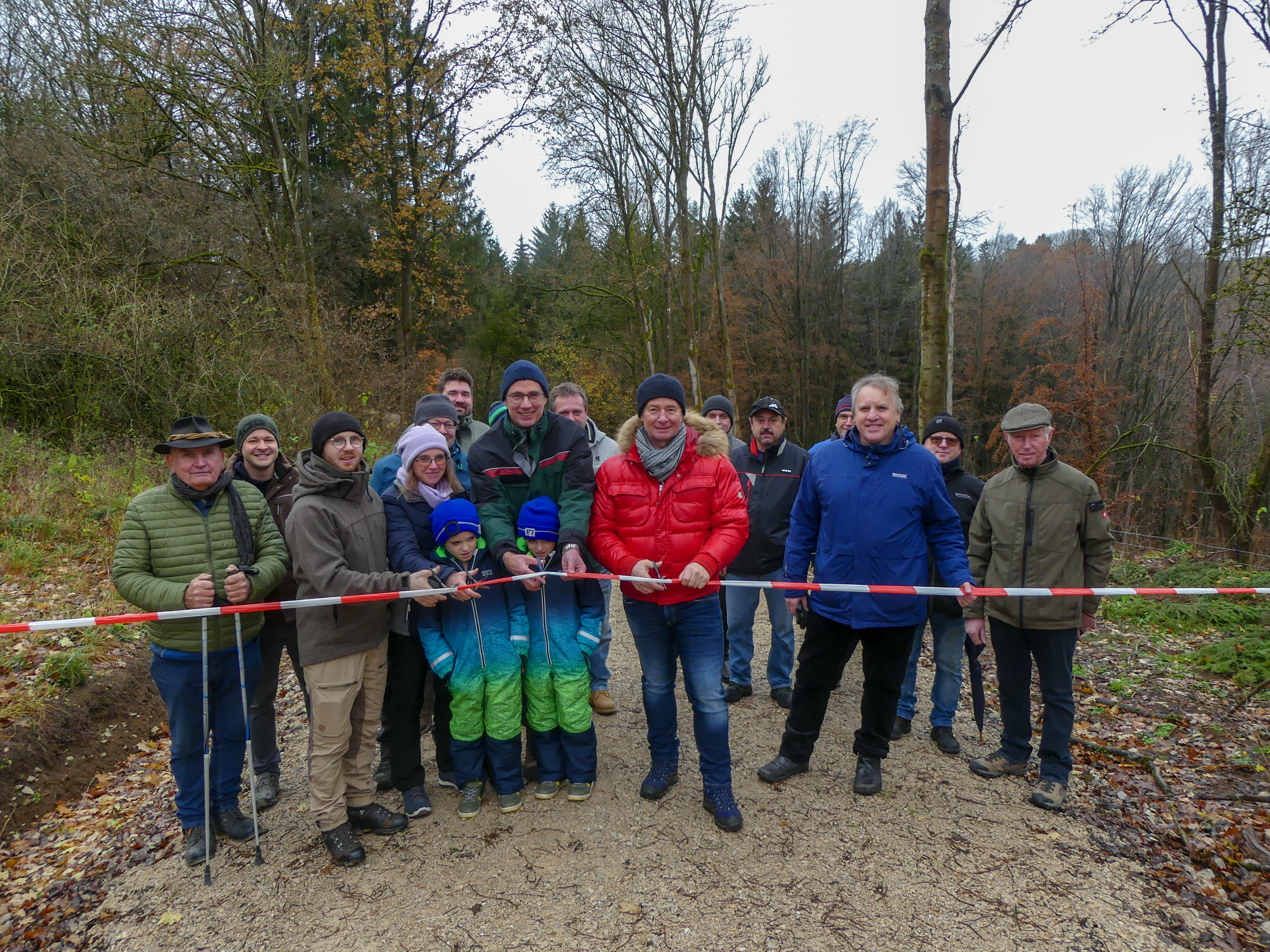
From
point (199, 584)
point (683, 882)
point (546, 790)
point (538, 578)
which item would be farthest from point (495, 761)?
point (199, 584)

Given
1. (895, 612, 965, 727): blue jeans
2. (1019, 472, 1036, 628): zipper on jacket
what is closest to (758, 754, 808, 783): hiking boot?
(895, 612, 965, 727): blue jeans

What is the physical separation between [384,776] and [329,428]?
222cm

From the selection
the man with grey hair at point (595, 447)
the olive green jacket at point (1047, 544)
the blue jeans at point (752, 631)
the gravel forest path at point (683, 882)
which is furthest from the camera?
the blue jeans at point (752, 631)

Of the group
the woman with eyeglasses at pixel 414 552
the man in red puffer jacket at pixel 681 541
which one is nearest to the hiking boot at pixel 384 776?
the woman with eyeglasses at pixel 414 552

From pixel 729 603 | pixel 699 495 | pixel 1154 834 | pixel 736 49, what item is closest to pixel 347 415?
pixel 699 495

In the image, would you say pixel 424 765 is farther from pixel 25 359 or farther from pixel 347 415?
pixel 25 359

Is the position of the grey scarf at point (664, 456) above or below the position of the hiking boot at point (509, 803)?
above

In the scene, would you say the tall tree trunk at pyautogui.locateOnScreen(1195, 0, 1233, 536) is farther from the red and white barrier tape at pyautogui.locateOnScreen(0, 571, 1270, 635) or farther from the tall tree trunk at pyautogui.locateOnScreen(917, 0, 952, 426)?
the red and white barrier tape at pyautogui.locateOnScreen(0, 571, 1270, 635)

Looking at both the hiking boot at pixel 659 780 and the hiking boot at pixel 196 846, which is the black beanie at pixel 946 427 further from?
the hiking boot at pixel 196 846

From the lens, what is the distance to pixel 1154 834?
3.44 m

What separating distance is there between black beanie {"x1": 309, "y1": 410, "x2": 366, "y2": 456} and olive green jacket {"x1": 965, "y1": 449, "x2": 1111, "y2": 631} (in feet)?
12.0

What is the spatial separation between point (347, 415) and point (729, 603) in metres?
3.16

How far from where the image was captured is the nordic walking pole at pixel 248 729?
3260mm

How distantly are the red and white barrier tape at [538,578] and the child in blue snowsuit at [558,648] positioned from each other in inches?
5.7
